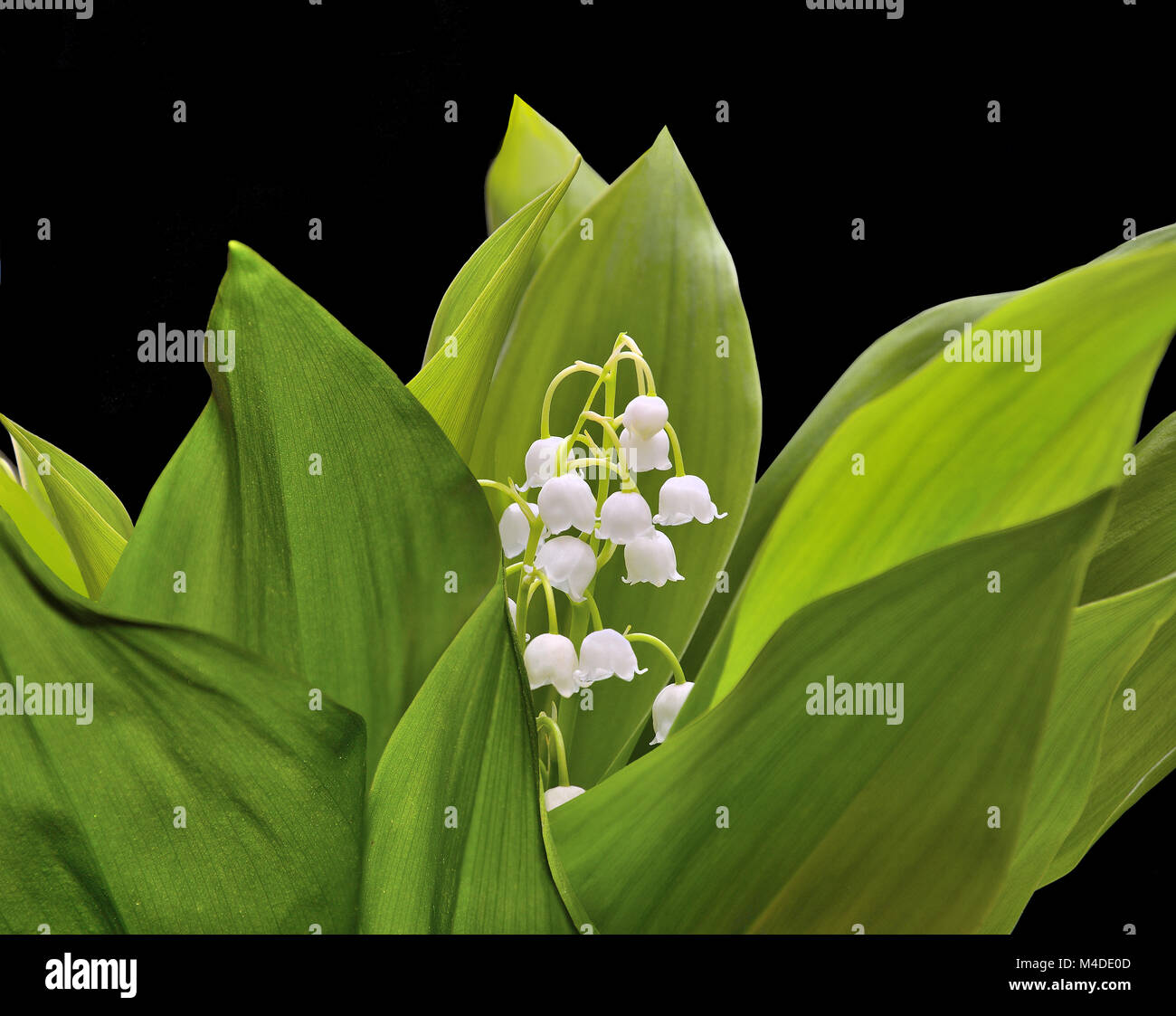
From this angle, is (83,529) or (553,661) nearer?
(553,661)

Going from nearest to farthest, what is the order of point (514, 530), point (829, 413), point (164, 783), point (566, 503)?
point (164, 783) → point (566, 503) → point (514, 530) → point (829, 413)

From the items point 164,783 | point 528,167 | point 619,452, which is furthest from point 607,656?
point 528,167

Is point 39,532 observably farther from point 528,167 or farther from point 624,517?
point 528,167

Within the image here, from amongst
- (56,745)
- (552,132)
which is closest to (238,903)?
(56,745)

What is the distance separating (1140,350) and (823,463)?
8.3 inches

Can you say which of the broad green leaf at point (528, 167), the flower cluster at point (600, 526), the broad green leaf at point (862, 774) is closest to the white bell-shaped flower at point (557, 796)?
the flower cluster at point (600, 526)

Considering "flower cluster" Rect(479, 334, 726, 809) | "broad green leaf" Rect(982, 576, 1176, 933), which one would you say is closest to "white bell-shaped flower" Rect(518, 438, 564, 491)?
"flower cluster" Rect(479, 334, 726, 809)

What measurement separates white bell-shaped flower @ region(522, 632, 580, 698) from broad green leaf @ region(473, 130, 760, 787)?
0.72 feet

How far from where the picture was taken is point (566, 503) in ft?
2.39

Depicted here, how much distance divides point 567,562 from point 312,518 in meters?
0.18

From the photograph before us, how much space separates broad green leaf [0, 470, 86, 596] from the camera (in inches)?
33.9

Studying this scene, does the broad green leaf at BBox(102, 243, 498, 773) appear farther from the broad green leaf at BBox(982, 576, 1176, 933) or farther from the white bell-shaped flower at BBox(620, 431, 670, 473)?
the broad green leaf at BBox(982, 576, 1176, 933)

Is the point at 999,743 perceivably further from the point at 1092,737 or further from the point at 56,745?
the point at 56,745

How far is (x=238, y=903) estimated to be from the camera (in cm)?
61
